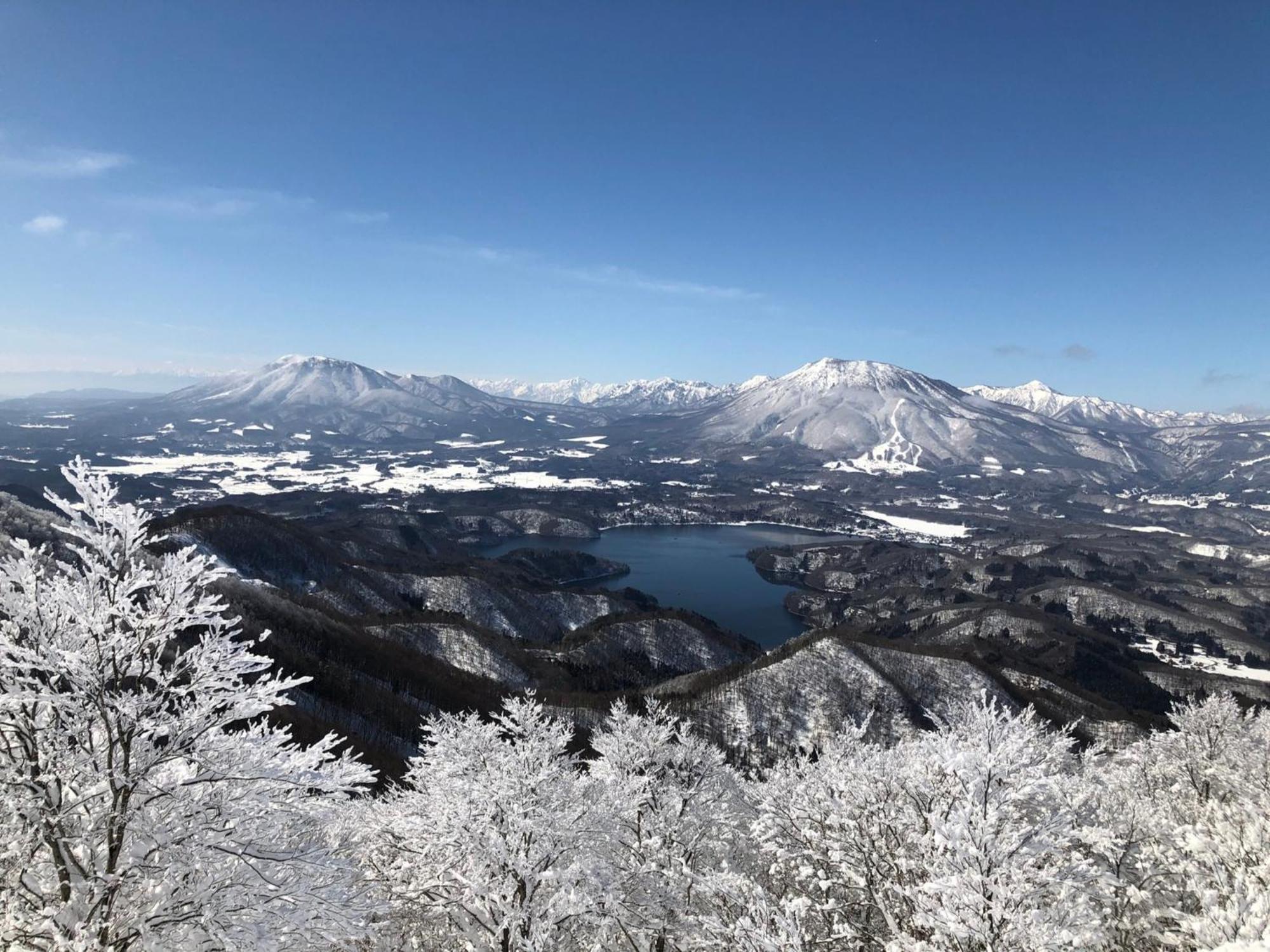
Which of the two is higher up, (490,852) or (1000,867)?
(1000,867)

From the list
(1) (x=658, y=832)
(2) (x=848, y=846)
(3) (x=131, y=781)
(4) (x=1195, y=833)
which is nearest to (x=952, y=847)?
(2) (x=848, y=846)

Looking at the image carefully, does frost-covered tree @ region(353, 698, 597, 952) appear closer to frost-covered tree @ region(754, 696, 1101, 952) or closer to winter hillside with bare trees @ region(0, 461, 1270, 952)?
winter hillside with bare trees @ region(0, 461, 1270, 952)

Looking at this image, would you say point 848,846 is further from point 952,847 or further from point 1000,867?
point 1000,867

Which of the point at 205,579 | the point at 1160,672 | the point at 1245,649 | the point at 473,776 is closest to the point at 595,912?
the point at 473,776

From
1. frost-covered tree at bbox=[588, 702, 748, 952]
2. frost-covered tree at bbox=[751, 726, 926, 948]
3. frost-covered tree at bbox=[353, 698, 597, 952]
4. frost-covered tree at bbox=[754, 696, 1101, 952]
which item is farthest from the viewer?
frost-covered tree at bbox=[588, 702, 748, 952]

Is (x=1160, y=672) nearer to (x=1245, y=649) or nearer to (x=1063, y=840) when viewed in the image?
(x=1245, y=649)

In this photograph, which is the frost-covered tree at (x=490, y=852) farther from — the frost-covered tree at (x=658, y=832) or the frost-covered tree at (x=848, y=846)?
the frost-covered tree at (x=848, y=846)

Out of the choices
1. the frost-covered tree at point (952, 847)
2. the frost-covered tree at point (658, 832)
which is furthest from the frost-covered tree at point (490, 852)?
the frost-covered tree at point (952, 847)

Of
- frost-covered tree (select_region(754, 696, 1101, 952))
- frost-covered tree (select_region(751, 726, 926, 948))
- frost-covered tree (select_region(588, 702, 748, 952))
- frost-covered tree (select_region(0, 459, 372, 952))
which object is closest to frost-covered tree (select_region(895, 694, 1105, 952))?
frost-covered tree (select_region(754, 696, 1101, 952))
